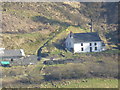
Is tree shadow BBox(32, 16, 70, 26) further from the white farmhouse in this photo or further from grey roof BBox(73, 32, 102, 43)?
the white farmhouse

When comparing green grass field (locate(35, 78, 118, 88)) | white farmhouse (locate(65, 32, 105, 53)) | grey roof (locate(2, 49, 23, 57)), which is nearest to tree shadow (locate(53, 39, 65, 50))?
white farmhouse (locate(65, 32, 105, 53))

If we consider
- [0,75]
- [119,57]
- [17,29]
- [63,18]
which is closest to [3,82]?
[0,75]

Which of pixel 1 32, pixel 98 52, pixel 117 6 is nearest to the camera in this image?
pixel 98 52

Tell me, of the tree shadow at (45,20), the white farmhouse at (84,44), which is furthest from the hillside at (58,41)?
the white farmhouse at (84,44)

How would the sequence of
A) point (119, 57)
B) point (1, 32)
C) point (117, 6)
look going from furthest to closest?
point (117, 6) → point (1, 32) → point (119, 57)

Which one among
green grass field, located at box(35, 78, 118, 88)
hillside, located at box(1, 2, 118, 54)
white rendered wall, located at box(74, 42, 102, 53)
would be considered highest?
hillside, located at box(1, 2, 118, 54)

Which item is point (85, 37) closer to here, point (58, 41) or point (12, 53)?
point (58, 41)

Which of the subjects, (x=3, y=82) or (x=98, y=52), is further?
(x=98, y=52)

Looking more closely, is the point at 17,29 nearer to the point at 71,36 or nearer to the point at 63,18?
the point at 71,36

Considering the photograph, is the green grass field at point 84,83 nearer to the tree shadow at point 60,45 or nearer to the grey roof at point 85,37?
the tree shadow at point 60,45
